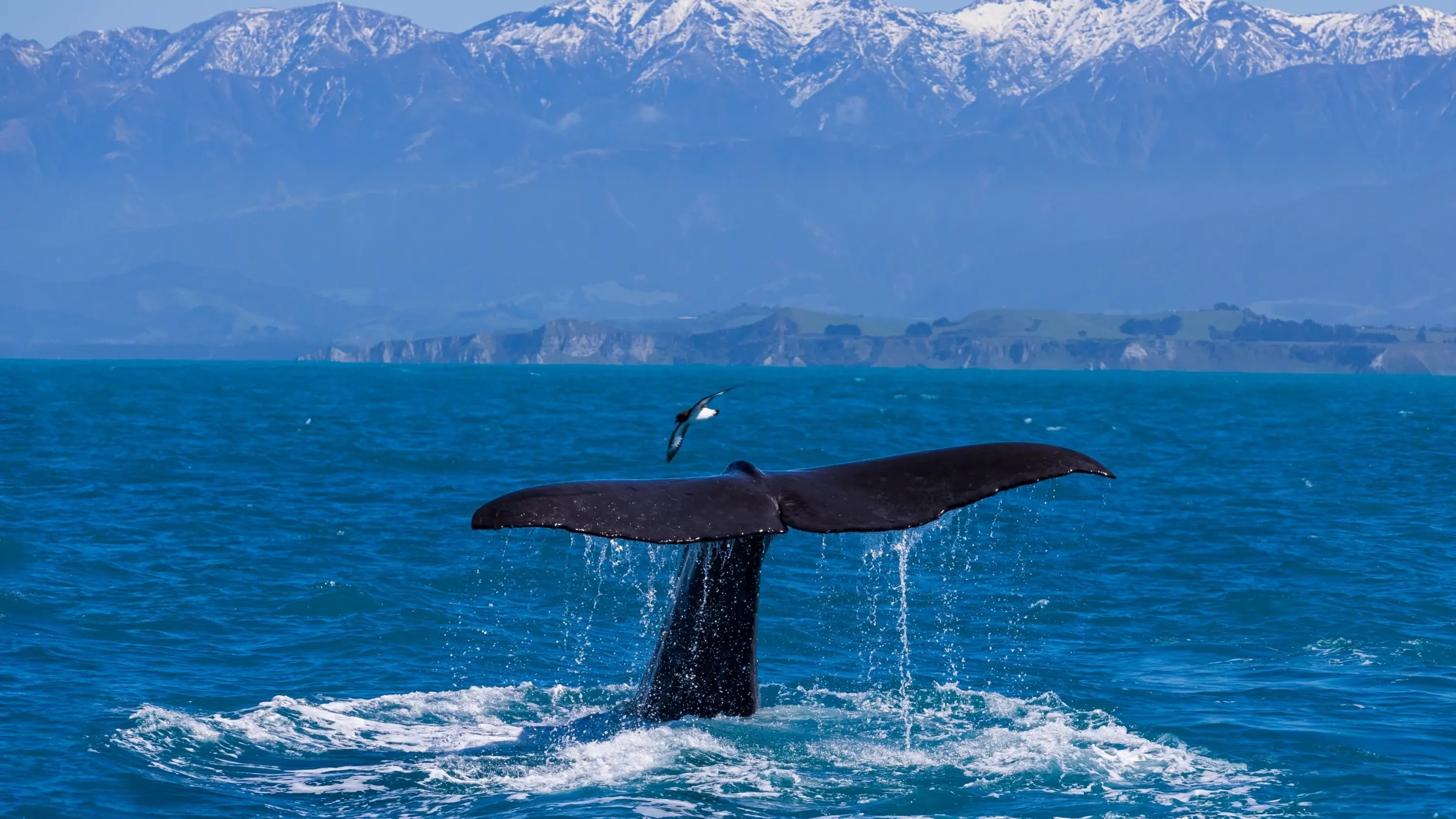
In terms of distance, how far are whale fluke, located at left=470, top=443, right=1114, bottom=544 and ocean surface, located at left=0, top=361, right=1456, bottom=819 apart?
2.36 meters

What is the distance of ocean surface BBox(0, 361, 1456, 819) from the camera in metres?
11.4

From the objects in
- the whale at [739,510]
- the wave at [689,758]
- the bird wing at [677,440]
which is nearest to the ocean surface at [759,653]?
the wave at [689,758]

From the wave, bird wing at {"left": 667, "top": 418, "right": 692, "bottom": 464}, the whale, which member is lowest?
the wave

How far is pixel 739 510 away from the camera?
9.06 meters

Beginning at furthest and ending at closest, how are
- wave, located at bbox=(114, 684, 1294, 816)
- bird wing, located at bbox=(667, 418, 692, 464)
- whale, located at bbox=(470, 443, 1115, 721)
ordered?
1. wave, located at bbox=(114, 684, 1294, 816)
2. bird wing, located at bbox=(667, 418, 692, 464)
3. whale, located at bbox=(470, 443, 1115, 721)

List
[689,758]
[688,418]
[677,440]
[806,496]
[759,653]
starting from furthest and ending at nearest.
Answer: [759,653], [689,758], [677,440], [688,418], [806,496]

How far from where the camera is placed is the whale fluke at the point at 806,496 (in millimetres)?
8500

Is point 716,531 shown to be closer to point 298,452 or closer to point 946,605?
point 946,605

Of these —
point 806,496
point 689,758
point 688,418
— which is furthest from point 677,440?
point 689,758

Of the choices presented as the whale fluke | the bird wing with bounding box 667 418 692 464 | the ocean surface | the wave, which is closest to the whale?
the whale fluke

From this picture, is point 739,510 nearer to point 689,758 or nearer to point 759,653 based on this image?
point 689,758

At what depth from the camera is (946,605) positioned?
2003 cm

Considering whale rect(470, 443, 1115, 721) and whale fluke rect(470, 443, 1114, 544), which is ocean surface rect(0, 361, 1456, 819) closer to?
whale rect(470, 443, 1115, 721)

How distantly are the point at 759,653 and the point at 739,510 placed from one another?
7735mm
